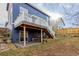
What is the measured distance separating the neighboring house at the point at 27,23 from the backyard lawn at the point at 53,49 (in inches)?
4.4

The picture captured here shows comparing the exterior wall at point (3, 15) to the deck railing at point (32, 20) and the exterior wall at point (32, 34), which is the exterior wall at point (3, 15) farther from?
the exterior wall at point (32, 34)

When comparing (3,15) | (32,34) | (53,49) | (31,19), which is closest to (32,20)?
(31,19)

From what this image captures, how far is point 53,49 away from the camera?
8.63ft

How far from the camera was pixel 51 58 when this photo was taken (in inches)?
103

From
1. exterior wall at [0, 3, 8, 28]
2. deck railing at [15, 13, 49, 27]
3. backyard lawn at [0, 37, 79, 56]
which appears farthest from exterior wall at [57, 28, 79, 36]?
exterior wall at [0, 3, 8, 28]

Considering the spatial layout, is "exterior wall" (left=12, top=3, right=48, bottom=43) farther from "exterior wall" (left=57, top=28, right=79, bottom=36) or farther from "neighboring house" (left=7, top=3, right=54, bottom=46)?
"exterior wall" (left=57, top=28, right=79, bottom=36)

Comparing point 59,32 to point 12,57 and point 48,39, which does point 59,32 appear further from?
point 12,57

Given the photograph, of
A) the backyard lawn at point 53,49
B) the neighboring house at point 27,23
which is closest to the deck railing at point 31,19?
the neighboring house at point 27,23

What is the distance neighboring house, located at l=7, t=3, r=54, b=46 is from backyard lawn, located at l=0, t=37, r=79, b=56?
0.11m

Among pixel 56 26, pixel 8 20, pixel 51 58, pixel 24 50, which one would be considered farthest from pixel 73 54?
pixel 8 20

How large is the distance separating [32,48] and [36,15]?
20.3 inches

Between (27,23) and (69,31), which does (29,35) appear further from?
(69,31)

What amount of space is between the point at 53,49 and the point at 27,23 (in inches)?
22.5

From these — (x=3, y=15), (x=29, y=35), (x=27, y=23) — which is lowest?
(x=29, y=35)
